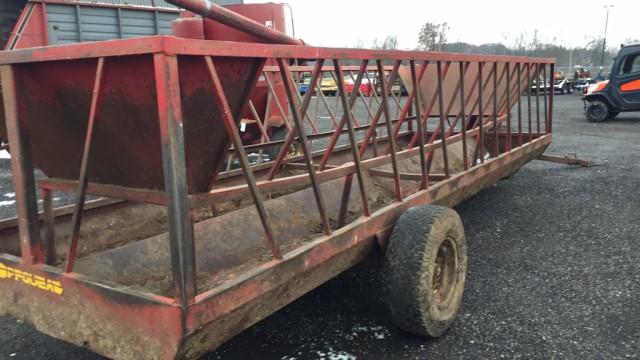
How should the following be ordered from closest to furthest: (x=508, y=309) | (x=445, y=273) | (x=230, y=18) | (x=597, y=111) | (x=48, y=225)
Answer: (x=230, y=18)
(x=48, y=225)
(x=445, y=273)
(x=508, y=309)
(x=597, y=111)

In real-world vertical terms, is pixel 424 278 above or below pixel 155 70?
below

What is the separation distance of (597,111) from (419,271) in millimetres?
13249

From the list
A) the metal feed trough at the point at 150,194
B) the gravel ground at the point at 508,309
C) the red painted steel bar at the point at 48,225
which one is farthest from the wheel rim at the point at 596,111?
the red painted steel bar at the point at 48,225

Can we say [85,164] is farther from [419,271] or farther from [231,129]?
[419,271]

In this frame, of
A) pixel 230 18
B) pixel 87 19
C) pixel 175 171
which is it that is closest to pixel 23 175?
pixel 175 171

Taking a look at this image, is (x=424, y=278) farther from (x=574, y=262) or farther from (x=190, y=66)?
(x=574, y=262)

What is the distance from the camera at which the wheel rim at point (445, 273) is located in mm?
2908

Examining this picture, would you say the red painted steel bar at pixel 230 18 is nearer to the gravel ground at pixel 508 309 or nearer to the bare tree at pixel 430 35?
the gravel ground at pixel 508 309

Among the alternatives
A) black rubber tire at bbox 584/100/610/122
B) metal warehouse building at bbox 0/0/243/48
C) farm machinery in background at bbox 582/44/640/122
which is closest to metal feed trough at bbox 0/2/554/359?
metal warehouse building at bbox 0/0/243/48

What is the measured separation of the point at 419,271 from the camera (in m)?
2.58

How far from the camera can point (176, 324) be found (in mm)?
1697

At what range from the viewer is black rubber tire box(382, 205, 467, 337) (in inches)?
102

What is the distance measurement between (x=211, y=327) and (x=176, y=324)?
0.16 m

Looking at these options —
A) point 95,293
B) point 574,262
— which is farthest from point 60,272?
point 574,262
